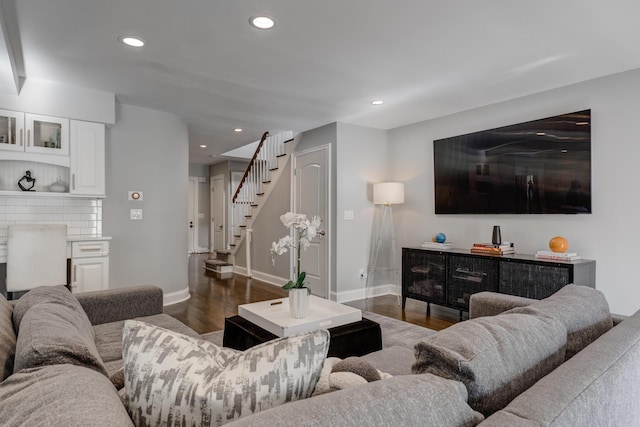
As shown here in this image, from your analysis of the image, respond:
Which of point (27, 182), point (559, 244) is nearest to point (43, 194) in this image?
point (27, 182)

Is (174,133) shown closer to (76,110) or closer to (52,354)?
(76,110)

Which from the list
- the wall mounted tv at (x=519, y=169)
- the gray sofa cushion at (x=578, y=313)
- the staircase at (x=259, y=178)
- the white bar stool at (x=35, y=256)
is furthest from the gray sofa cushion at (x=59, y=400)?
the staircase at (x=259, y=178)

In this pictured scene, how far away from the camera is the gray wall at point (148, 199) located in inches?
165

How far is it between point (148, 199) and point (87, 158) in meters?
0.80

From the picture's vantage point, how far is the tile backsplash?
368cm

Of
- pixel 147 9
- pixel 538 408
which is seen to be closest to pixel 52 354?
pixel 538 408

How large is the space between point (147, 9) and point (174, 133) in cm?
255

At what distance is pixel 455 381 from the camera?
33.4 inches

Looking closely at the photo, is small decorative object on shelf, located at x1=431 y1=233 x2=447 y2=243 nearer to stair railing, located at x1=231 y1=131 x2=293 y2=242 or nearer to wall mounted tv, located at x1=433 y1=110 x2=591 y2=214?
wall mounted tv, located at x1=433 y1=110 x2=591 y2=214

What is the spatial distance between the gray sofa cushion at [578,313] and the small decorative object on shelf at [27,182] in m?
4.30

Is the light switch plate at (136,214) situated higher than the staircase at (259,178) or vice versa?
the staircase at (259,178)

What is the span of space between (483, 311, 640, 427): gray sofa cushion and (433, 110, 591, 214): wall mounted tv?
2.72 metres

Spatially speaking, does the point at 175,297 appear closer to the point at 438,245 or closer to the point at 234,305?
the point at 234,305

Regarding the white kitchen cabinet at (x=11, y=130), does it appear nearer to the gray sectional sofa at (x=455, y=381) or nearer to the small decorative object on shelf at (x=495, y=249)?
the gray sectional sofa at (x=455, y=381)
